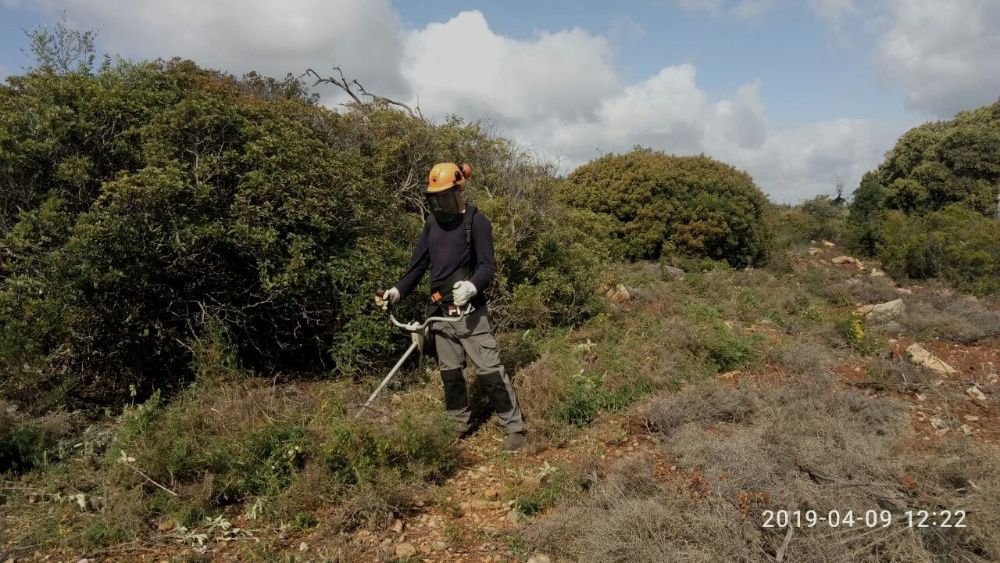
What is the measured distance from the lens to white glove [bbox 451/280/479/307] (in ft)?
11.7

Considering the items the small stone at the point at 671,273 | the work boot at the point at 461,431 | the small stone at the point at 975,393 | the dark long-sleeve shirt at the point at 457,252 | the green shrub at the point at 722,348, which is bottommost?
the small stone at the point at 975,393

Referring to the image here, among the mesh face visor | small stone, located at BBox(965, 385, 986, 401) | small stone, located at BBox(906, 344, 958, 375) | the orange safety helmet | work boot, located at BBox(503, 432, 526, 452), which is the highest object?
the orange safety helmet

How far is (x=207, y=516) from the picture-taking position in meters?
3.12

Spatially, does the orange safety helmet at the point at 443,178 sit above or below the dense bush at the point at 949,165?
below

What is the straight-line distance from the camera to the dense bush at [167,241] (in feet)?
13.5

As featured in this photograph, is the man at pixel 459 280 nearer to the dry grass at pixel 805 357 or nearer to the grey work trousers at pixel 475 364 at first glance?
the grey work trousers at pixel 475 364

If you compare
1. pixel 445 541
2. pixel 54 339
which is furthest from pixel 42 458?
pixel 445 541

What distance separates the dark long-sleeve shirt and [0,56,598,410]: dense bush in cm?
110

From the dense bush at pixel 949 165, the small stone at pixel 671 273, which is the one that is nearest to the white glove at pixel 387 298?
the small stone at pixel 671 273

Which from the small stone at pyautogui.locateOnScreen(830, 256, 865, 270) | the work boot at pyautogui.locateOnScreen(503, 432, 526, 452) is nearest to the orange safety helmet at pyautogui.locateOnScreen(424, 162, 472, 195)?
the work boot at pyautogui.locateOnScreen(503, 432, 526, 452)

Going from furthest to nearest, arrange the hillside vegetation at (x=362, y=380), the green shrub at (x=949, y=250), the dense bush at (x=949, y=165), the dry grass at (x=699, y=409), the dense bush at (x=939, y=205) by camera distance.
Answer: the dense bush at (x=949, y=165) → the dense bush at (x=939, y=205) → the green shrub at (x=949, y=250) → the dry grass at (x=699, y=409) → the hillside vegetation at (x=362, y=380)

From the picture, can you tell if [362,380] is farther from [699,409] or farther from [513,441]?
[699,409]

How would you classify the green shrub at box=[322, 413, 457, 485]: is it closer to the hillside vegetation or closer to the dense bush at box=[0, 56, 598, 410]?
the hillside vegetation

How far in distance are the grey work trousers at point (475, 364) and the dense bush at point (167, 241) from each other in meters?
1.00
